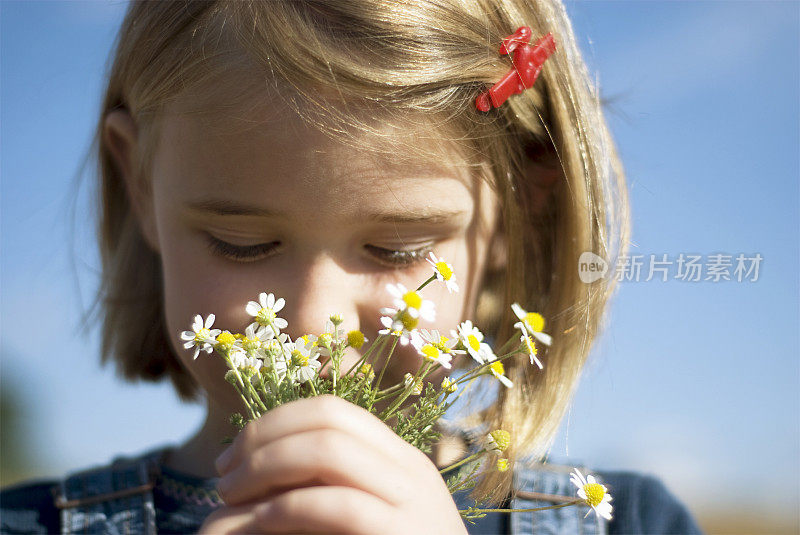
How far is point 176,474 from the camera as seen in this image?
199 cm

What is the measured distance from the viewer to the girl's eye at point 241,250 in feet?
4.71

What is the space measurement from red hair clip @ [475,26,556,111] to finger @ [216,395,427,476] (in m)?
0.87

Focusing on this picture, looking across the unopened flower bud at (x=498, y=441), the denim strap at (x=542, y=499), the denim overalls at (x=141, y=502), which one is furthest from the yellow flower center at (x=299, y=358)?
the denim overalls at (x=141, y=502)

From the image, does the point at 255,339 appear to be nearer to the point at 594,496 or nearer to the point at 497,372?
the point at 497,372

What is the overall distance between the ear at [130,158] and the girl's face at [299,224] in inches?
13.5

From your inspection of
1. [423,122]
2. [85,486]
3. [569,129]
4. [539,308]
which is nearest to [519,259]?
[539,308]

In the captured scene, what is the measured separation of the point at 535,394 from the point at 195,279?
0.98 meters

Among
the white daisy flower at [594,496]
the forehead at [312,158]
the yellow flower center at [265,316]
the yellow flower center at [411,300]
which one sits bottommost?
the white daisy flower at [594,496]

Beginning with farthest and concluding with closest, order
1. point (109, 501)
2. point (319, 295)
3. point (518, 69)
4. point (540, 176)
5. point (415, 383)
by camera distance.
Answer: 1. point (109, 501)
2. point (540, 176)
3. point (518, 69)
4. point (319, 295)
5. point (415, 383)

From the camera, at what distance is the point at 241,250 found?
1459 millimetres

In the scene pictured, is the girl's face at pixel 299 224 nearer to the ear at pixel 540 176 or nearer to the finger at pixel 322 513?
the ear at pixel 540 176

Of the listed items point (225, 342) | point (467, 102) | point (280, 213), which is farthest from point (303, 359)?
point (467, 102)

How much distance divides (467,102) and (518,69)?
19 cm

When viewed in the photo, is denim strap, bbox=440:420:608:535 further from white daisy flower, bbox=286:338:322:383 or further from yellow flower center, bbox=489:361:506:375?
white daisy flower, bbox=286:338:322:383
